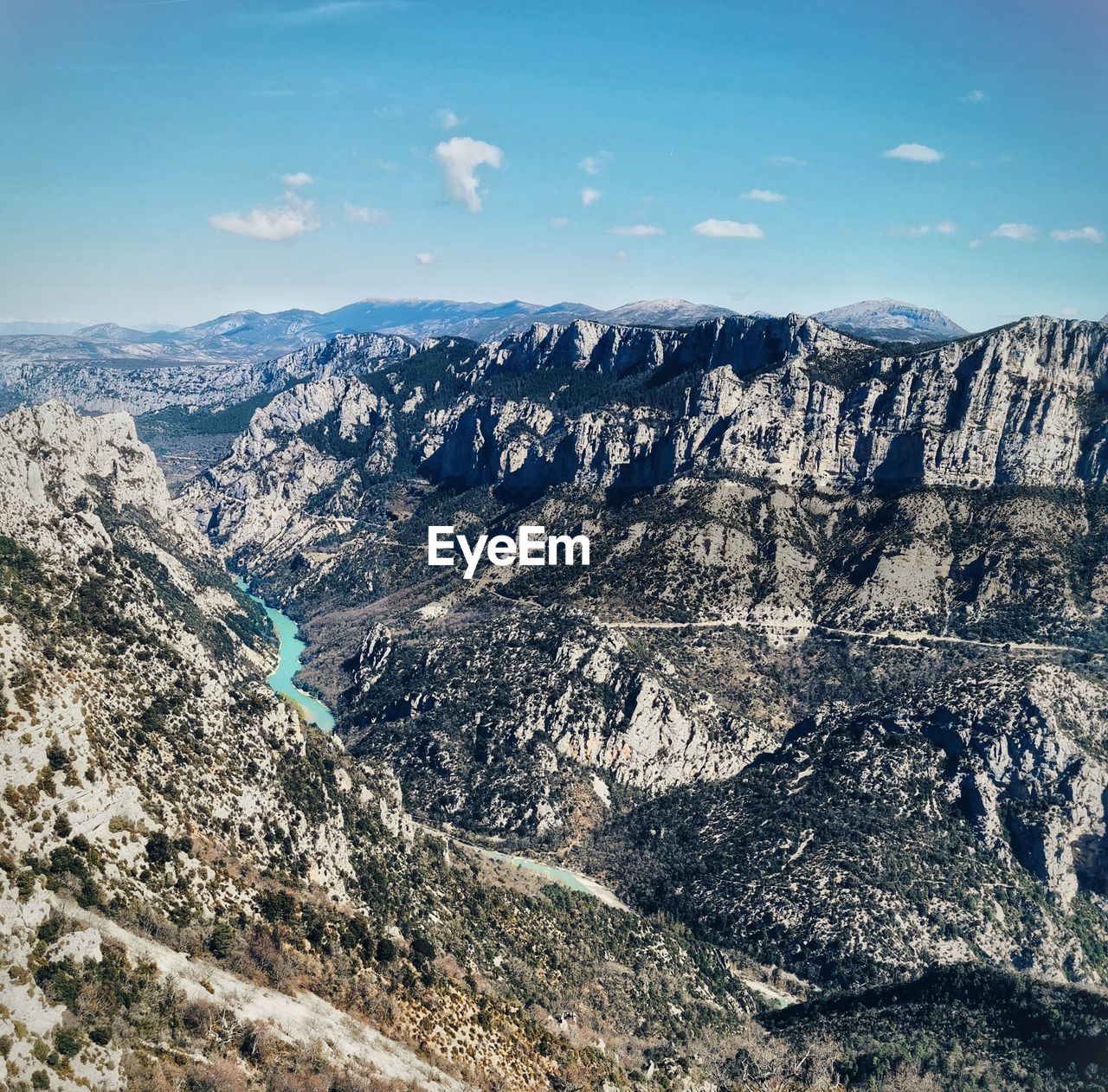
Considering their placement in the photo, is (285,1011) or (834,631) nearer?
(285,1011)

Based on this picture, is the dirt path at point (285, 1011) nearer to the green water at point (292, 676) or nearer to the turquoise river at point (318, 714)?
the turquoise river at point (318, 714)

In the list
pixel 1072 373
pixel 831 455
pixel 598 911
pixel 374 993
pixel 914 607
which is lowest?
pixel 598 911

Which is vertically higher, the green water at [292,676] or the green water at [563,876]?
the green water at [292,676]

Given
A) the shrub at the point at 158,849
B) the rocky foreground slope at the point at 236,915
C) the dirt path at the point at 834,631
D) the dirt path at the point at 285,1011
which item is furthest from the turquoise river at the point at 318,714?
the dirt path at the point at 834,631

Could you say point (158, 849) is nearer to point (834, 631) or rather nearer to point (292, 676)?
point (834, 631)

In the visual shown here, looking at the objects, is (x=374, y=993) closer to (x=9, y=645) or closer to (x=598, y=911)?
(x=9, y=645)


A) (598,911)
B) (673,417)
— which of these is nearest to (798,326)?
(673,417)

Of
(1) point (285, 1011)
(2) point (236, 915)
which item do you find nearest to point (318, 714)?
(2) point (236, 915)
